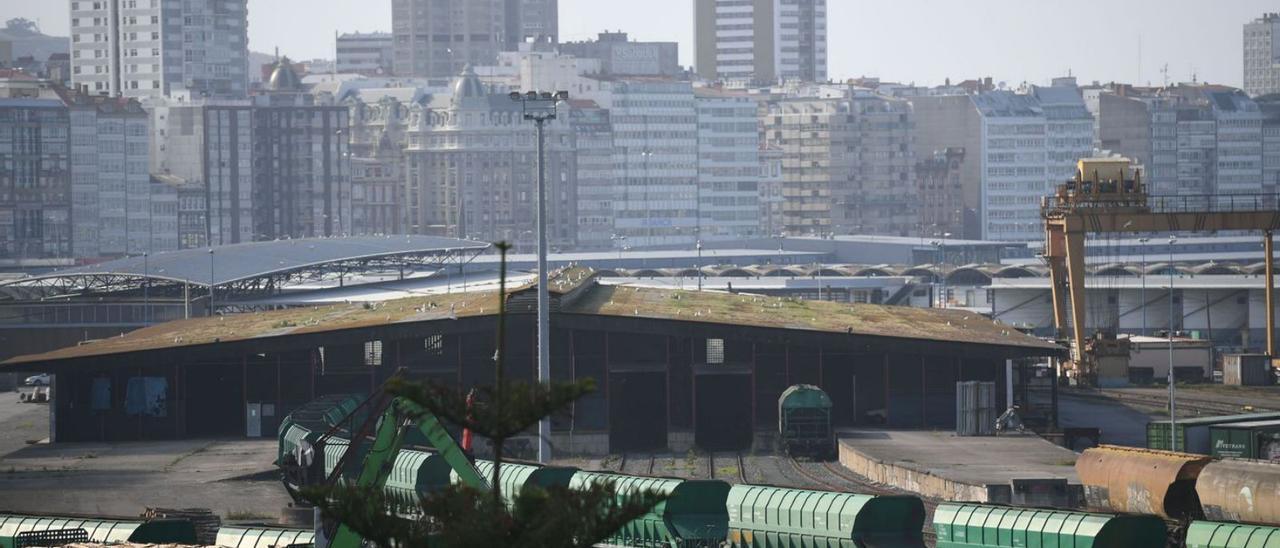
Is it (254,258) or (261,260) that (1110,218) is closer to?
(261,260)

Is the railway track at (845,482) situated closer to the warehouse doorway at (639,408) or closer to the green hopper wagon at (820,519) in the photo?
the warehouse doorway at (639,408)

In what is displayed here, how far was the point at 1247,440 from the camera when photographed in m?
64.6

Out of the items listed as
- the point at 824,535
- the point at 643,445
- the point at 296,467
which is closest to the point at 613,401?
the point at 643,445

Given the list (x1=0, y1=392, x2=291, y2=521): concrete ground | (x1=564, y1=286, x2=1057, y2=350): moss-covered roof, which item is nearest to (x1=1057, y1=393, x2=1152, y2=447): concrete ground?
(x1=564, y1=286, x2=1057, y2=350): moss-covered roof

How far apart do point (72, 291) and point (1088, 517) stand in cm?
10059

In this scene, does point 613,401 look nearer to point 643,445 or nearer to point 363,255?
point 643,445

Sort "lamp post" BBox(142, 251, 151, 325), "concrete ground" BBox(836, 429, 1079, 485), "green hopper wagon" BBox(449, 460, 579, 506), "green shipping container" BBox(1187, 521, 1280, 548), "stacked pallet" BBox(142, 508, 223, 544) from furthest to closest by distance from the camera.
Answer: "lamp post" BBox(142, 251, 151, 325), "concrete ground" BBox(836, 429, 1079, 485), "green hopper wagon" BBox(449, 460, 579, 506), "stacked pallet" BBox(142, 508, 223, 544), "green shipping container" BBox(1187, 521, 1280, 548)

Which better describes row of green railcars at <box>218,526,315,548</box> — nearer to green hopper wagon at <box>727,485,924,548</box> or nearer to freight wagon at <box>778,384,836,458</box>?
green hopper wagon at <box>727,485,924,548</box>

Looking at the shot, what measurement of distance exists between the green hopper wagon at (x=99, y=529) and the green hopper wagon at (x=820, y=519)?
11992mm

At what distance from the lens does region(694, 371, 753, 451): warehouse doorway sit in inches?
3041

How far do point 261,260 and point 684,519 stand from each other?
9568 centimetres

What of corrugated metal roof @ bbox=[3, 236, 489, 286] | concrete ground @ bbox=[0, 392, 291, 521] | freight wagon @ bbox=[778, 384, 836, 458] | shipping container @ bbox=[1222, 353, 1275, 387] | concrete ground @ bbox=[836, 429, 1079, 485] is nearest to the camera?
concrete ground @ bbox=[0, 392, 291, 521]

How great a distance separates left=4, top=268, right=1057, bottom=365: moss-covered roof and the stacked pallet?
22.1 m

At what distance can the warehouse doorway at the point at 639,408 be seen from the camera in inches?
3034
